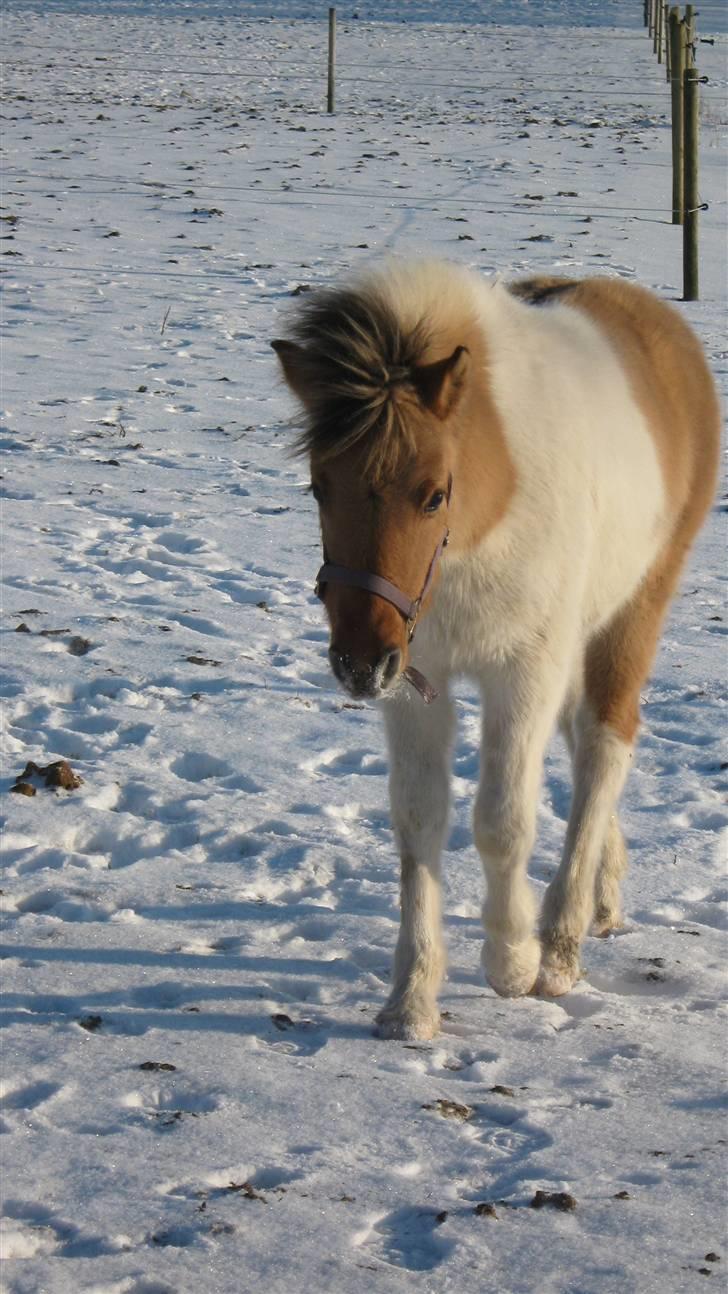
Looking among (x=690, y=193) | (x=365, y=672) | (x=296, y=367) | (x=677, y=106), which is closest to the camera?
(x=365, y=672)

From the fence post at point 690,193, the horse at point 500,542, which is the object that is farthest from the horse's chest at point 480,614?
the fence post at point 690,193

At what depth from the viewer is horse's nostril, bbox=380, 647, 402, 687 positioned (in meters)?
2.82

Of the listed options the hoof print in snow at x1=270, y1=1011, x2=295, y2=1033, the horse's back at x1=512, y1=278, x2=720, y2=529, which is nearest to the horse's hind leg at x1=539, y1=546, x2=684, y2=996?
the horse's back at x1=512, y1=278, x2=720, y2=529

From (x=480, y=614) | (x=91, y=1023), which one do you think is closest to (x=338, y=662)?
(x=480, y=614)

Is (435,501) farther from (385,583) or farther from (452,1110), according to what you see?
(452,1110)

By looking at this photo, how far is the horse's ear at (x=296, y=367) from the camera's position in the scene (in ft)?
9.83

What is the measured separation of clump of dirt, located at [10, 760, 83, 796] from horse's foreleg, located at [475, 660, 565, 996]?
157 centimetres

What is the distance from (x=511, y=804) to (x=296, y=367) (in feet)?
3.67

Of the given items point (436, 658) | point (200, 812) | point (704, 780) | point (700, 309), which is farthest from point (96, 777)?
point (700, 309)

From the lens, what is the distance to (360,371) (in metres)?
2.91

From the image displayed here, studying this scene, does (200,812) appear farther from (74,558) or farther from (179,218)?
(179,218)

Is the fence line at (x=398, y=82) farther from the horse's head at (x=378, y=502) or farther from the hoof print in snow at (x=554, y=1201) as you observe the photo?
the hoof print in snow at (x=554, y=1201)

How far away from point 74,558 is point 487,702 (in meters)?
3.66

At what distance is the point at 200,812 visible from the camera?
14.7 feet
